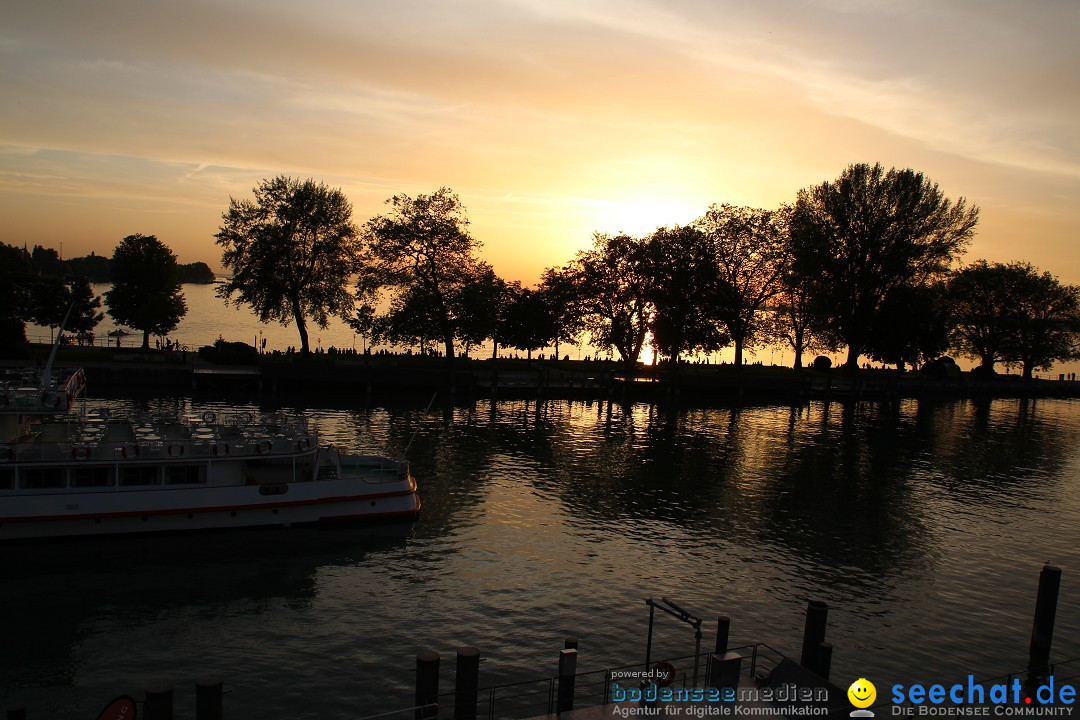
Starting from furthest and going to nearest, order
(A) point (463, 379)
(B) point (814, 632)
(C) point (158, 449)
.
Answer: (A) point (463, 379)
(C) point (158, 449)
(B) point (814, 632)

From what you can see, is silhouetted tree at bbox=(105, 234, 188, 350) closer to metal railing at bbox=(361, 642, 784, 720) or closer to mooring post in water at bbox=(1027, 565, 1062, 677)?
metal railing at bbox=(361, 642, 784, 720)

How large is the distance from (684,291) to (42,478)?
80.0 m

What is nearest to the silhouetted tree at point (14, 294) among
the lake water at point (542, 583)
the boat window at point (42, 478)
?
the lake water at point (542, 583)

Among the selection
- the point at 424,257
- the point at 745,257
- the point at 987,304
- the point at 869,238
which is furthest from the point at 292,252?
the point at 987,304

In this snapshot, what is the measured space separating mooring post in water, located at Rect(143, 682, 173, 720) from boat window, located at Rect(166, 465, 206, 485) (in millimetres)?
18748

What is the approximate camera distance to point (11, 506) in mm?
28188

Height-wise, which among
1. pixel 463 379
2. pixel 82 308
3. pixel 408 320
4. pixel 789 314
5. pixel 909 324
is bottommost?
pixel 463 379

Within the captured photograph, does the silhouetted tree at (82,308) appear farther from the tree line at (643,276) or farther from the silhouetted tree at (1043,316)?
the silhouetted tree at (1043,316)

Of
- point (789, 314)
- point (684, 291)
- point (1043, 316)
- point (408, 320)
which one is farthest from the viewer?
point (1043, 316)

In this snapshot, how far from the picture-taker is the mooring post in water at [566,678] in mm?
15984

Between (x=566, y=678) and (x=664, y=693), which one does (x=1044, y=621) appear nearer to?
(x=664, y=693)

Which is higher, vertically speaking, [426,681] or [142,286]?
[142,286]

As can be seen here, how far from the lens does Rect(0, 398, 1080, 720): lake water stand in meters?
20.4

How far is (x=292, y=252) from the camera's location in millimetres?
86250
